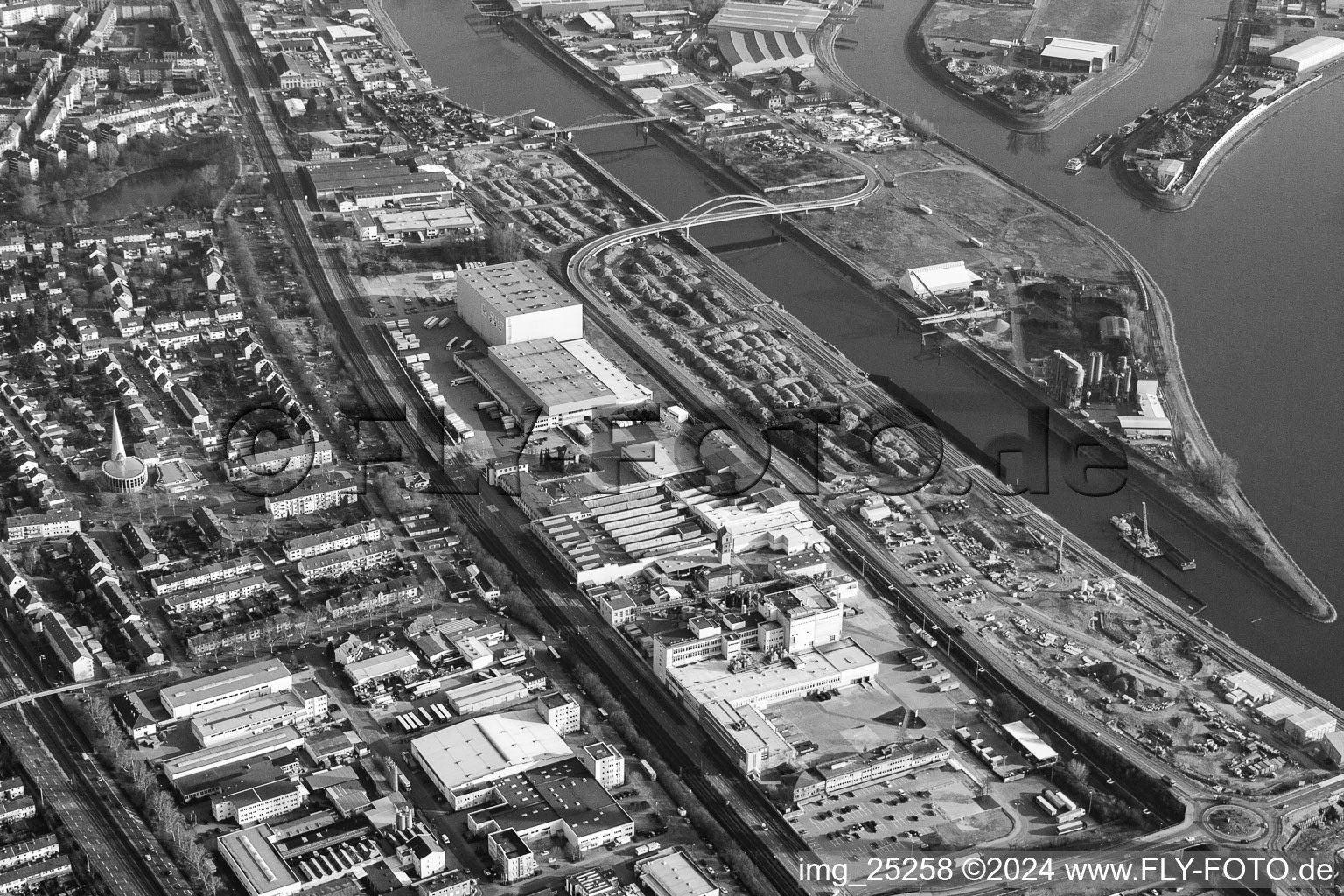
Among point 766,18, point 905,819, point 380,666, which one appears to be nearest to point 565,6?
point 766,18

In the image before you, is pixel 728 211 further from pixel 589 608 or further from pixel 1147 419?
pixel 589 608

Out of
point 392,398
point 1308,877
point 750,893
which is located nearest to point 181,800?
point 750,893

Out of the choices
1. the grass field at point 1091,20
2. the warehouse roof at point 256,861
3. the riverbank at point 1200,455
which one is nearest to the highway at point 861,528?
the riverbank at point 1200,455

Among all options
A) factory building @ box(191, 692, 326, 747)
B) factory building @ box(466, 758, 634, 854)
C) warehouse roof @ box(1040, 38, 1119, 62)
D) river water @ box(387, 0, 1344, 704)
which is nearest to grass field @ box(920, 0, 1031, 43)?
river water @ box(387, 0, 1344, 704)

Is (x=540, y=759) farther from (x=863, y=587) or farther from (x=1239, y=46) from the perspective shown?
(x=1239, y=46)

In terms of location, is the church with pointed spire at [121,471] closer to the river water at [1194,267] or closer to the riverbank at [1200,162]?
the river water at [1194,267]

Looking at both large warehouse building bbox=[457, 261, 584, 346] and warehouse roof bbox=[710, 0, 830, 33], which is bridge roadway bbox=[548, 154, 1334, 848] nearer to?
large warehouse building bbox=[457, 261, 584, 346]
